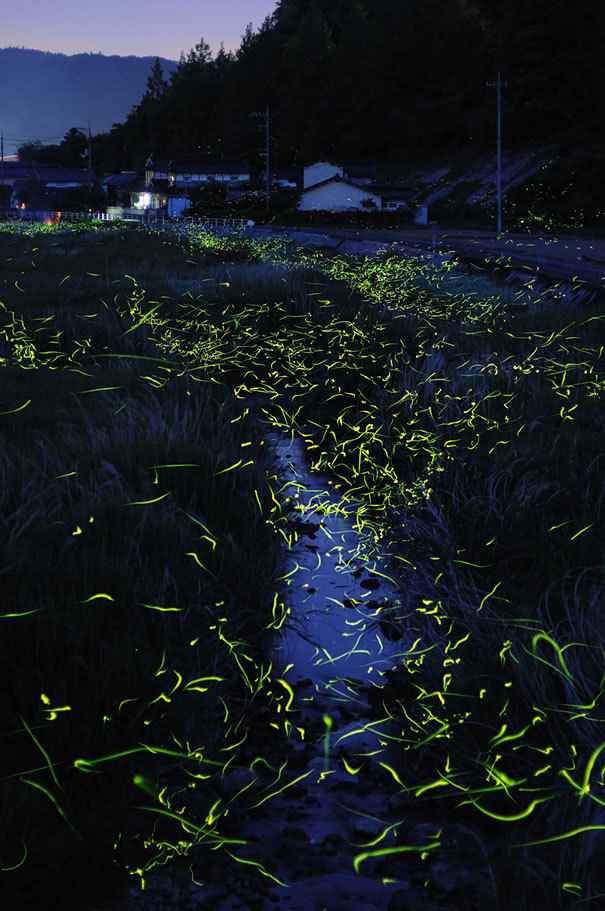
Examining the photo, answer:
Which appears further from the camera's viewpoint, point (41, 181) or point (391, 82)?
point (41, 181)

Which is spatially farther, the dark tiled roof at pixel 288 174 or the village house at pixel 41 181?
the village house at pixel 41 181

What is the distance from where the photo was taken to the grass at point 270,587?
329 centimetres

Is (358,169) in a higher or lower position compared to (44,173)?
lower

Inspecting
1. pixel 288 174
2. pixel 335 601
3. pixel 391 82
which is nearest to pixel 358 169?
pixel 391 82

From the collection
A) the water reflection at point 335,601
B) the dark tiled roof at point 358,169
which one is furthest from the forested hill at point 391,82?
the water reflection at point 335,601

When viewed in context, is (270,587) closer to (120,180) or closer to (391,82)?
(391,82)

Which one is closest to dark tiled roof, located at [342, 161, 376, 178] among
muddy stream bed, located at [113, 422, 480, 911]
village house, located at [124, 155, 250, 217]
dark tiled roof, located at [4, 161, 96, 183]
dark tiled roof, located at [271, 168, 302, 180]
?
dark tiled roof, located at [271, 168, 302, 180]

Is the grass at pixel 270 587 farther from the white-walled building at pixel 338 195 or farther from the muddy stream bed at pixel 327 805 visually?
the white-walled building at pixel 338 195

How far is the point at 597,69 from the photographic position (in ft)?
173

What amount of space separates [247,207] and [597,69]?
32.9m

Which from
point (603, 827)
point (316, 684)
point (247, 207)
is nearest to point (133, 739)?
point (316, 684)

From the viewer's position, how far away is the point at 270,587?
5.26m

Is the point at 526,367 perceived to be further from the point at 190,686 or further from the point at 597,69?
the point at 597,69

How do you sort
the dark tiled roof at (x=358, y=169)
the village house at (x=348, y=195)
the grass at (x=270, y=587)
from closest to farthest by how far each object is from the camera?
the grass at (x=270, y=587) → the village house at (x=348, y=195) → the dark tiled roof at (x=358, y=169)
